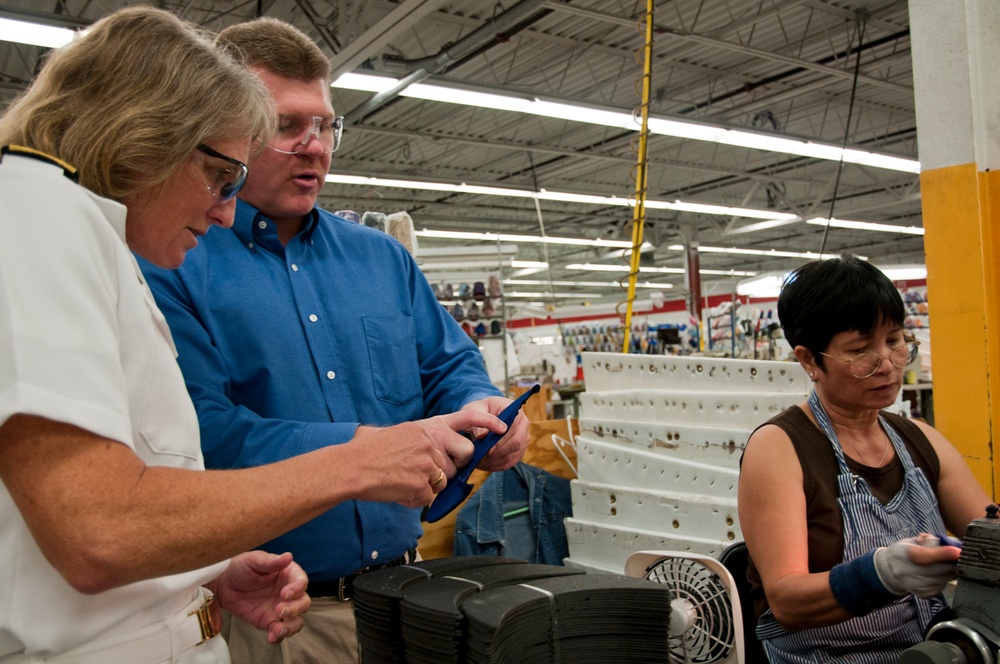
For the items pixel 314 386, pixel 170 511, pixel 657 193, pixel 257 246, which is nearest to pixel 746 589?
pixel 314 386

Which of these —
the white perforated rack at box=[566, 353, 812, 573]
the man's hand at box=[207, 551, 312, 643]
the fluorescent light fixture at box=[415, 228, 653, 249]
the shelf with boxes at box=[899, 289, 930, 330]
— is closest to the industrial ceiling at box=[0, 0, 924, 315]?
the fluorescent light fixture at box=[415, 228, 653, 249]

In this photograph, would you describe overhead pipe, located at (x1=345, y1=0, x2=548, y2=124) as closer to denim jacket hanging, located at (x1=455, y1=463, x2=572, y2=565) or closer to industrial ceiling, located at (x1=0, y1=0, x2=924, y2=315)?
industrial ceiling, located at (x1=0, y1=0, x2=924, y2=315)

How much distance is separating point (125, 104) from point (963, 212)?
2.77 m

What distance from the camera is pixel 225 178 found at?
1079 millimetres

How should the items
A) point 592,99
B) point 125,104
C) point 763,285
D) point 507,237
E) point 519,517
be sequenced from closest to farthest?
point 125,104
point 519,517
point 763,285
point 592,99
point 507,237

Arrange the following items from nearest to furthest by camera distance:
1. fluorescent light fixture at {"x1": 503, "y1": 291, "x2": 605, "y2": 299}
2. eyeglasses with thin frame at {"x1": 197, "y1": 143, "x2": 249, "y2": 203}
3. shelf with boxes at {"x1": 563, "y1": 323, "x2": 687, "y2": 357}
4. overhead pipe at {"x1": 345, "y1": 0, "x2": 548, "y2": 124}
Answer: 1. eyeglasses with thin frame at {"x1": 197, "y1": 143, "x2": 249, "y2": 203}
2. overhead pipe at {"x1": 345, "y1": 0, "x2": 548, "y2": 124}
3. shelf with boxes at {"x1": 563, "y1": 323, "x2": 687, "y2": 357}
4. fluorescent light fixture at {"x1": 503, "y1": 291, "x2": 605, "y2": 299}

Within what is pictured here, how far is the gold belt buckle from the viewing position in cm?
111

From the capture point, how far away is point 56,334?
0.78 m

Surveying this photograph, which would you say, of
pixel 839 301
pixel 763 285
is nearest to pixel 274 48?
pixel 839 301

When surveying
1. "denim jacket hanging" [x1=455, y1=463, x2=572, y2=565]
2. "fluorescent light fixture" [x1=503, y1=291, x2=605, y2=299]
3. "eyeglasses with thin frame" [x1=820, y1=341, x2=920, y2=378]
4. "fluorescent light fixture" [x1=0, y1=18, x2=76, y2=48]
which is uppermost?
"fluorescent light fixture" [x1=0, y1=18, x2=76, y2=48]

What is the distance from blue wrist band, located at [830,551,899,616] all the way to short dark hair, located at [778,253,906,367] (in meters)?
0.57

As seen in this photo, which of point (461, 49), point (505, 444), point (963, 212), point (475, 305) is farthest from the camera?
point (461, 49)

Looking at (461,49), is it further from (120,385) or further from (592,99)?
(120,385)

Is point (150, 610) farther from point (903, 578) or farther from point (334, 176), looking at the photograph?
point (334, 176)
